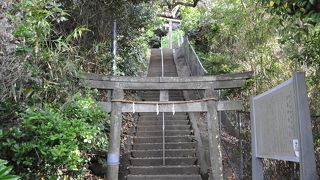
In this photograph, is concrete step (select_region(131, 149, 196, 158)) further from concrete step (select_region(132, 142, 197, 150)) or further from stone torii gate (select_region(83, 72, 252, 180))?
stone torii gate (select_region(83, 72, 252, 180))

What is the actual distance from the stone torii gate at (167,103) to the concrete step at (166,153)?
1365mm

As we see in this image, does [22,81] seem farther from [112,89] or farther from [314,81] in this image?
[314,81]

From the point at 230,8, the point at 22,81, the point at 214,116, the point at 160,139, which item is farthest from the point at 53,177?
the point at 230,8

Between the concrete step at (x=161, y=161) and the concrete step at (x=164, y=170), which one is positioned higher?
the concrete step at (x=161, y=161)

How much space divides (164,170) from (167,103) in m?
1.80

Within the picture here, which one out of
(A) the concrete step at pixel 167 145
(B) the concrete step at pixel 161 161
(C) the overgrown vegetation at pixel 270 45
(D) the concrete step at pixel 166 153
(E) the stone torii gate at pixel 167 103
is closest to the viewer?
(C) the overgrown vegetation at pixel 270 45

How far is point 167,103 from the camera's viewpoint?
7348mm

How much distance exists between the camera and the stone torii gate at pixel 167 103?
23.4 feet

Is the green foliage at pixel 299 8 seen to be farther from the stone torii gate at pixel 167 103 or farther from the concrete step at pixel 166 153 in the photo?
the concrete step at pixel 166 153

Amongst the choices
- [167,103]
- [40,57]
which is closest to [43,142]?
[40,57]

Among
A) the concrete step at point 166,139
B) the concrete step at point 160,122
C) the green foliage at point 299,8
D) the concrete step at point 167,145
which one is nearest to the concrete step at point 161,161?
the concrete step at point 167,145

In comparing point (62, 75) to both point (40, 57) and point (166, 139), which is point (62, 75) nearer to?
point (40, 57)

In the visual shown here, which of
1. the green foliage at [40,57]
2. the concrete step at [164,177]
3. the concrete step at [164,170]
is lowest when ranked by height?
the concrete step at [164,177]

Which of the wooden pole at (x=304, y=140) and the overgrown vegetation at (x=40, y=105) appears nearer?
the wooden pole at (x=304, y=140)
